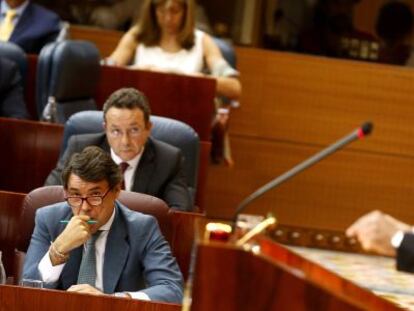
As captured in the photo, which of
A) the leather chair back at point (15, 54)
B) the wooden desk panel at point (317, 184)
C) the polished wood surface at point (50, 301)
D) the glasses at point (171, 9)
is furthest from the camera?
the wooden desk panel at point (317, 184)

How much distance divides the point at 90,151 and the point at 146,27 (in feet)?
11.4

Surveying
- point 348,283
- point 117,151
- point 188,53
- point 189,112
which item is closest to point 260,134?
point 188,53

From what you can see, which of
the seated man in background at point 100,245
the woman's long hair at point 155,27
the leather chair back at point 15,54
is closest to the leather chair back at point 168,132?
the leather chair back at point 15,54

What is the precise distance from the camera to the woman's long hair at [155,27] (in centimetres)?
758

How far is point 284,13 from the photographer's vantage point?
29.6 feet

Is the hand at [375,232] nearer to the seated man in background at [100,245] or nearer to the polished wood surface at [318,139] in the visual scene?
the seated man in background at [100,245]

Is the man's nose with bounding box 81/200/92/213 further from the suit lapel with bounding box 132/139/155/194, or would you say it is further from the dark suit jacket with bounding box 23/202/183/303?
the suit lapel with bounding box 132/139/155/194

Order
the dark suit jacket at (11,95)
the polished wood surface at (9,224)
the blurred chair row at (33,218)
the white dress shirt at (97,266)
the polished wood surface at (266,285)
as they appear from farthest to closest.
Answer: the dark suit jacket at (11,95) → the polished wood surface at (9,224) → the blurred chair row at (33,218) → the white dress shirt at (97,266) → the polished wood surface at (266,285)

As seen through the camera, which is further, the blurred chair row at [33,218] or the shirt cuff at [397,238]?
the blurred chair row at [33,218]

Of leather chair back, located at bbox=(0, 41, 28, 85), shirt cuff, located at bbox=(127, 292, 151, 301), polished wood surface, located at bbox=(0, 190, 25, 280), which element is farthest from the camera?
leather chair back, located at bbox=(0, 41, 28, 85)

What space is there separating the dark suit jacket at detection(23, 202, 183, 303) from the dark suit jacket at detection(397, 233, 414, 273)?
147 cm

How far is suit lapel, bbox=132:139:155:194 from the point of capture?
5.58m

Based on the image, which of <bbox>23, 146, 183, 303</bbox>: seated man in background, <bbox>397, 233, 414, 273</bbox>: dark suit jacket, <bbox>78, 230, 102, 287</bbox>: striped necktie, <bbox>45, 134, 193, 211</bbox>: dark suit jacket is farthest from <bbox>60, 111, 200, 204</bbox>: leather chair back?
<bbox>397, 233, 414, 273</bbox>: dark suit jacket

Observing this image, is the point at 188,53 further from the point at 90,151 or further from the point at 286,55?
the point at 90,151
